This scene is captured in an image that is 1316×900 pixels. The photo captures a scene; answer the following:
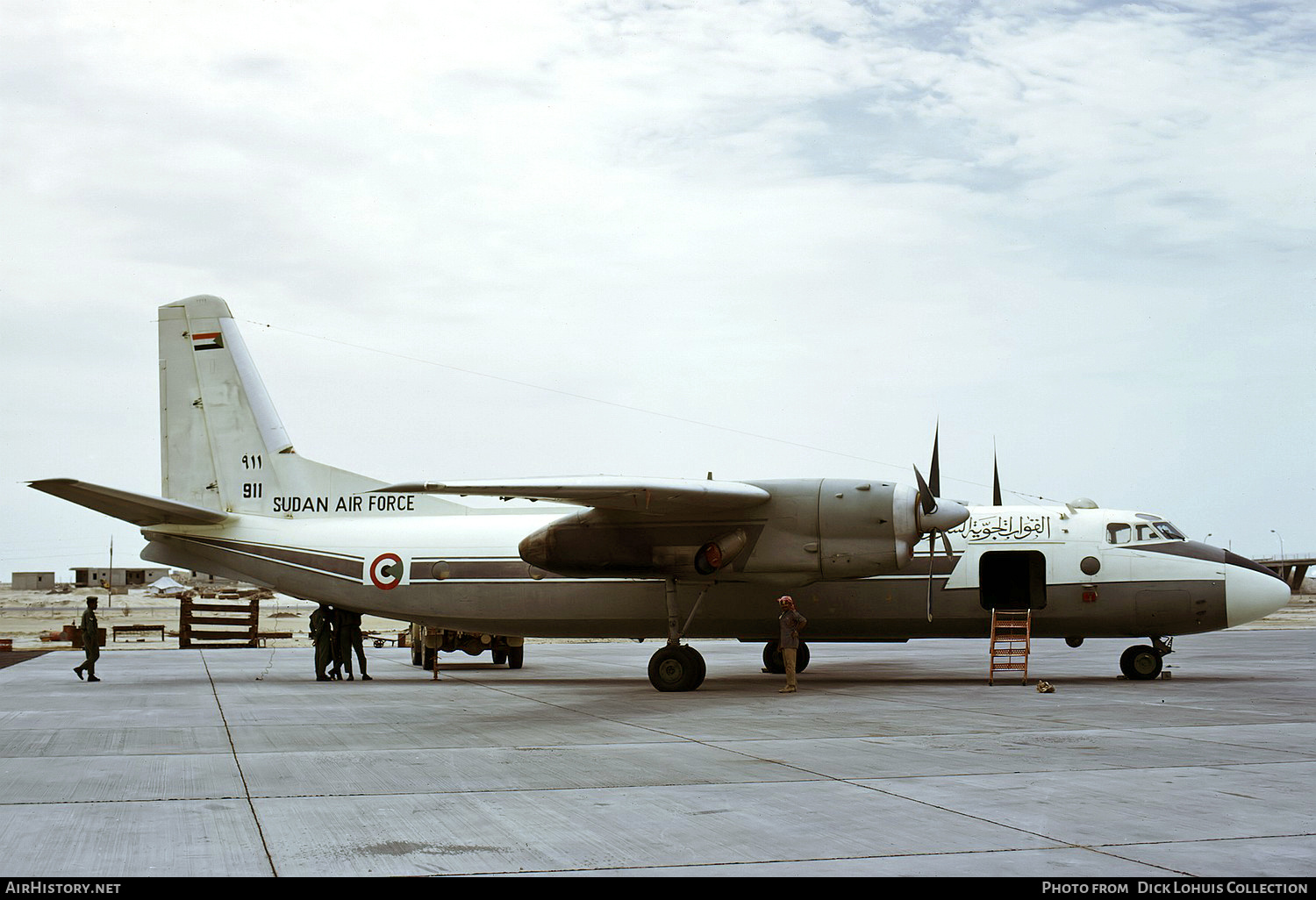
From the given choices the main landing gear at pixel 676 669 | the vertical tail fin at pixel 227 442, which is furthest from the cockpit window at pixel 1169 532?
the vertical tail fin at pixel 227 442

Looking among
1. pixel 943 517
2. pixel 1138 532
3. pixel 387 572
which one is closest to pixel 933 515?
pixel 943 517

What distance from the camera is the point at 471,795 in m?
9.10

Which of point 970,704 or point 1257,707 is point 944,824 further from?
point 1257,707

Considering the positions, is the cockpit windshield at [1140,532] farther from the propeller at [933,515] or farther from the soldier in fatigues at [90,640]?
the soldier in fatigues at [90,640]

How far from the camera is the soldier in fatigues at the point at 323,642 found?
74.1 feet

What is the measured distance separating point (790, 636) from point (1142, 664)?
6590mm

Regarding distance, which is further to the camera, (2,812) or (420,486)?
(420,486)

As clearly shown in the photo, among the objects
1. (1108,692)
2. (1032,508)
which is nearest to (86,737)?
(1108,692)

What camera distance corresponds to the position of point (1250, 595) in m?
19.6

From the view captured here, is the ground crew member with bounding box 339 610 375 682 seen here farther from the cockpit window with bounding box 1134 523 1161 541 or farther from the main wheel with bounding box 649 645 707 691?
the cockpit window with bounding box 1134 523 1161 541

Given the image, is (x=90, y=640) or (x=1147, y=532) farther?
(x=90, y=640)

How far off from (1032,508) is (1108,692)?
4.21 metres

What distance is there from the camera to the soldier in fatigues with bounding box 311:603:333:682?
74.1ft

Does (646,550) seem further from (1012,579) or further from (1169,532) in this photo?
(1169,532)
